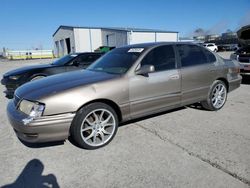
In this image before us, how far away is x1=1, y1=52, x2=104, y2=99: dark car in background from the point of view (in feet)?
21.6

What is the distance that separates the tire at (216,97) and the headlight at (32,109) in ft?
11.7

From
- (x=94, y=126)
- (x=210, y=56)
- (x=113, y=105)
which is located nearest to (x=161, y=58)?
(x=113, y=105)

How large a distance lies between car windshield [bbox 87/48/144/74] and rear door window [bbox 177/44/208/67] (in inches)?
36.9

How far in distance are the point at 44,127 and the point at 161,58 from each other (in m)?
2.41

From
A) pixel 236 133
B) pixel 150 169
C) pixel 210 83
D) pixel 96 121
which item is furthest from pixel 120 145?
pixel 210 83

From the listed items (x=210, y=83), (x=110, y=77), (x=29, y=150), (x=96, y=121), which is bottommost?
(x=29, y=150)

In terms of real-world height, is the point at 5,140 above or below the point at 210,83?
below

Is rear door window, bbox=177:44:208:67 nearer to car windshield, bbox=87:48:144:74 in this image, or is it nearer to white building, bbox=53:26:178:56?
car windshield, bbox=87:48:144:74

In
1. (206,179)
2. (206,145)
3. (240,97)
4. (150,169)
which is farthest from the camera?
(240,97)

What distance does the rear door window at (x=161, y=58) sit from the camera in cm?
407

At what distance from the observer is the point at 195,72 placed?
4.61m

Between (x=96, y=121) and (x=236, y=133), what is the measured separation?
241 cm

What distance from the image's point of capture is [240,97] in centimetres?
638

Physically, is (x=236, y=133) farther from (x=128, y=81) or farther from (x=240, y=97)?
(x=240, y=97)
